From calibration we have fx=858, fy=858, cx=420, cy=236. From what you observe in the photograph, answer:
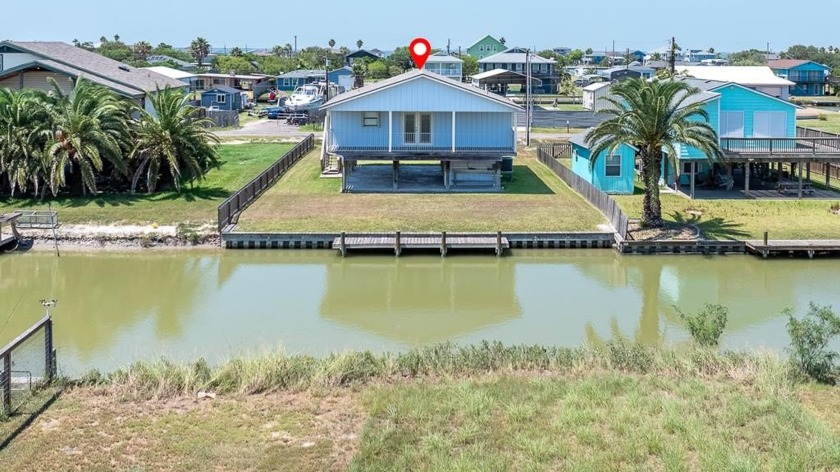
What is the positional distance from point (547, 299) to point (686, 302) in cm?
363

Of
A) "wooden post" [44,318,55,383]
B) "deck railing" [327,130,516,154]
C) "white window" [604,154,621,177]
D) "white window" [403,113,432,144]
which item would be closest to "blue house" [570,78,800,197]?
"white window" [604,154,621,177]

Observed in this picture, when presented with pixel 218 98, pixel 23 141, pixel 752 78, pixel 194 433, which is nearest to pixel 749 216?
pixel 194 433

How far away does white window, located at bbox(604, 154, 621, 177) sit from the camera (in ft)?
110

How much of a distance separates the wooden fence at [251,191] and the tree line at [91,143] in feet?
7.21

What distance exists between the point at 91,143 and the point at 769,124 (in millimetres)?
26025

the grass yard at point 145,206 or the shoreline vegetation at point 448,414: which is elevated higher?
the grass yard at point 145,206

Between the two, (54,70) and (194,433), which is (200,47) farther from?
(194,433)

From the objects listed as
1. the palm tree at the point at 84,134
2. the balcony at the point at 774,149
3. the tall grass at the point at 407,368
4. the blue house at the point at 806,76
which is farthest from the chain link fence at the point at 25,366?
the blue house at the point at 806,76

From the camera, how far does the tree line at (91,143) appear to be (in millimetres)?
30531

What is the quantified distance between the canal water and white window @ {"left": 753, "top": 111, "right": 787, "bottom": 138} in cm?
984

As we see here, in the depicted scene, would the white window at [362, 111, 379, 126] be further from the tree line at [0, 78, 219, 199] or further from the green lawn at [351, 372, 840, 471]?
the green lawn at [351, 372, 840, 471]

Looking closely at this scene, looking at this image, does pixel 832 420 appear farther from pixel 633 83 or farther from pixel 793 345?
pixel 633 83

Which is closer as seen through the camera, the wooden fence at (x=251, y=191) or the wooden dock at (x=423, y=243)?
the wooden dock at (x=423, y=243)

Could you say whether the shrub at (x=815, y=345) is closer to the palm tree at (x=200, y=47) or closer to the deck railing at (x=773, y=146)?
the deck railing at (x=773, y=146)
